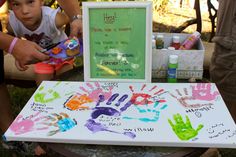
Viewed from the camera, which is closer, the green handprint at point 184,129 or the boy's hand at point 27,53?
the green handprint at point 184,129

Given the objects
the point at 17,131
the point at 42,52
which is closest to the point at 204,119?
the point at 17,131

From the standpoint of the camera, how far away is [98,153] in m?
1.25

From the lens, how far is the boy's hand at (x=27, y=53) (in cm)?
166

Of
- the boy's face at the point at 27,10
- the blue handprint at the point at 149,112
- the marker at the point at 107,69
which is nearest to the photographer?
the blue handprint at the point at 149,112

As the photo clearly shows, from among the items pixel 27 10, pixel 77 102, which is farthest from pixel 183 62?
pixel 27 10

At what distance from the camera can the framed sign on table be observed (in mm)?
1568

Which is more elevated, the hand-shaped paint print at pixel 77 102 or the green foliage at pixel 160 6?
the green foliage at pixel 160 6

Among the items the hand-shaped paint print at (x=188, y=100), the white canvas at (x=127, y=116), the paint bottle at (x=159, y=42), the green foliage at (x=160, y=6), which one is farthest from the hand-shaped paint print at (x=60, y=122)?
the green foliage at (x=160, y=6)

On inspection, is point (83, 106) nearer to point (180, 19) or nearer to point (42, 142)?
point (42, 142)

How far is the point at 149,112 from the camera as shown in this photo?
140 cm

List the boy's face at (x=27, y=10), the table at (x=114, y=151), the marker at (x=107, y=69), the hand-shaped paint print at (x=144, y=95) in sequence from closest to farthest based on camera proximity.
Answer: the table at (x=114, y=151) → the hand-shaped paint print at (x=144, y=95) → the marker at (x=107, y=69) → the boy's face at (x=27, y=10)

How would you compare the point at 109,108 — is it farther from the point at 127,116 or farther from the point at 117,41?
the point at 117,41

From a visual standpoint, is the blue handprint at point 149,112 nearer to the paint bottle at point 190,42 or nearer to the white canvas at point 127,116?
the white canvas at point 127,116

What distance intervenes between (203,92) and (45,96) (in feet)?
2.05
